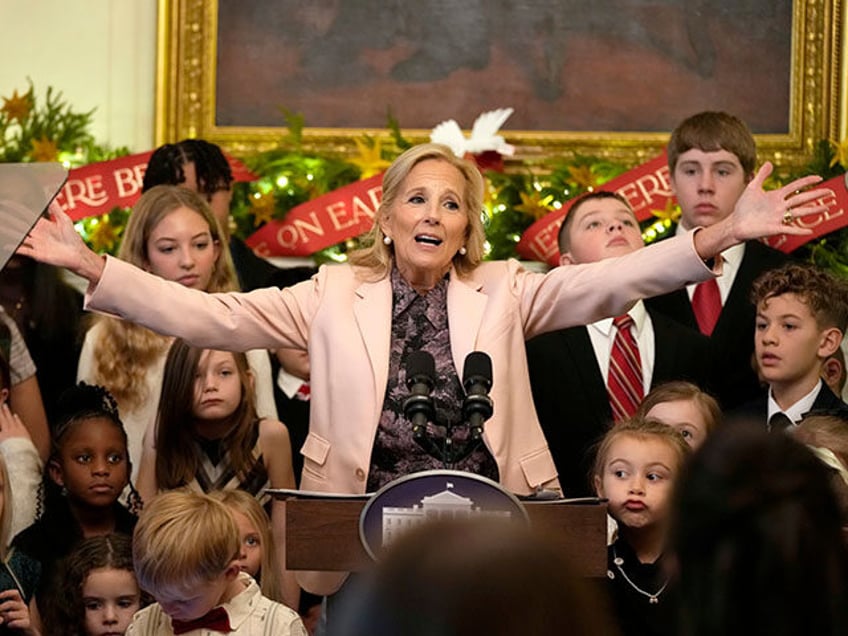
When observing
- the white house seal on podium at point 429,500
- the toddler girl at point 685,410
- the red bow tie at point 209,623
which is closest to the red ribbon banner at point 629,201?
the toddler girl at point 685,410

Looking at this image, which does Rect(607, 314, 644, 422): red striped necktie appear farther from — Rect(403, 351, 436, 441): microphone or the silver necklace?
Rect(403, 351, 436, 441): microphone

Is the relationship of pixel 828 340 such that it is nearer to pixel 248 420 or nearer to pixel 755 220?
pixel 755 220

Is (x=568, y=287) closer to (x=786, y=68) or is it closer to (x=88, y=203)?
(x=88, y=203)

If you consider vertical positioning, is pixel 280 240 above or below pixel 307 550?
above

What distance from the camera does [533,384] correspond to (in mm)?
5570

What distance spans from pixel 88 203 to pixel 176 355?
6.87ft

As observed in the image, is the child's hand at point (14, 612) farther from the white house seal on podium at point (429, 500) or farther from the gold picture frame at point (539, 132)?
the gold picture frame at point (539, 132)

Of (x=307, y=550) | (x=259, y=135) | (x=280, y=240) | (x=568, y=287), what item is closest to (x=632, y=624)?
(x=568, y=287)

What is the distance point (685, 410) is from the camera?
5.05 m

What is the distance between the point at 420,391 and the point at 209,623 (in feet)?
3.38

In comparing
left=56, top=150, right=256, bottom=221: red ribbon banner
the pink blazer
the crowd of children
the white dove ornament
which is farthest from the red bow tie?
the white dove ornament

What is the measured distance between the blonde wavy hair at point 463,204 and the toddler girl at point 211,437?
111cm

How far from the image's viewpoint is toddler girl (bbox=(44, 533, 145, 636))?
15.4 ft

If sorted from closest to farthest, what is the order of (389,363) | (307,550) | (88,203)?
(307,550) → (389,363) → (88,203)
